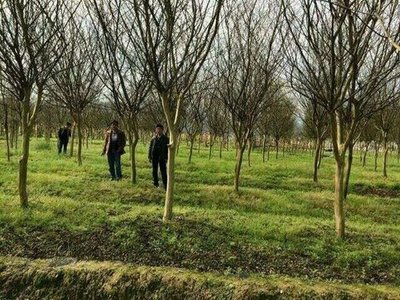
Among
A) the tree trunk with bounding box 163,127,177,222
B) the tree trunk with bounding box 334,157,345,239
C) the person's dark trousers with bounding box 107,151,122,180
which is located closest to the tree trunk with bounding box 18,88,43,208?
the tree trunk with bounding box 163,127,177,222

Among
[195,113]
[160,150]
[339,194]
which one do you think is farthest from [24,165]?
[195,113]

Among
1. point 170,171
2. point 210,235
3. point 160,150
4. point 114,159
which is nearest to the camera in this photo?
point 210,235

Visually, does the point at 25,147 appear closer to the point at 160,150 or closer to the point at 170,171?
the point at 170,171

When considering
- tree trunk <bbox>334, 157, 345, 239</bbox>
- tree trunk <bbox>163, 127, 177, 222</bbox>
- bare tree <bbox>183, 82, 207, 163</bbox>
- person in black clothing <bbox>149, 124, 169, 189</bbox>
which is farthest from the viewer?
bare tree <bbox>183, 82, 207, 163</bbox>

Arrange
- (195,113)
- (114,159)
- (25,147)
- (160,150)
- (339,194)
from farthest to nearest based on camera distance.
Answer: (195,113)
(114,159)
(160,150)
(25,147)
(339,194)

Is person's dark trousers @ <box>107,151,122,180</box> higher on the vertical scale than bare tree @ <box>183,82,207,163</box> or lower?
lower

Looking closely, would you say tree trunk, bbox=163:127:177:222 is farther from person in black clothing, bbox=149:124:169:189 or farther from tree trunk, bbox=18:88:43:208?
person in black clothing, bbox=149:124:169:189

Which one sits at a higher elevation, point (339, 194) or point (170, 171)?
point (170, 171)

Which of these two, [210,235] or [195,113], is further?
[195,113]

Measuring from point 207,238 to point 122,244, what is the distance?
135cm

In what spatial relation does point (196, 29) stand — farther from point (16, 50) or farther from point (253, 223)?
point (253, 223)

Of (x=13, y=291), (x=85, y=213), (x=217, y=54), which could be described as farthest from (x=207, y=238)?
(x=217, y=54)

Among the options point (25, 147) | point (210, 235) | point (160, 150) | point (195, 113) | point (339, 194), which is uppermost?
point (195, 113)

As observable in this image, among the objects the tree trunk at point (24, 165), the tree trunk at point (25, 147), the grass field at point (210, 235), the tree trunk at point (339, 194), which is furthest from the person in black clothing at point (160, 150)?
the tree trunk at point (339, 194)
